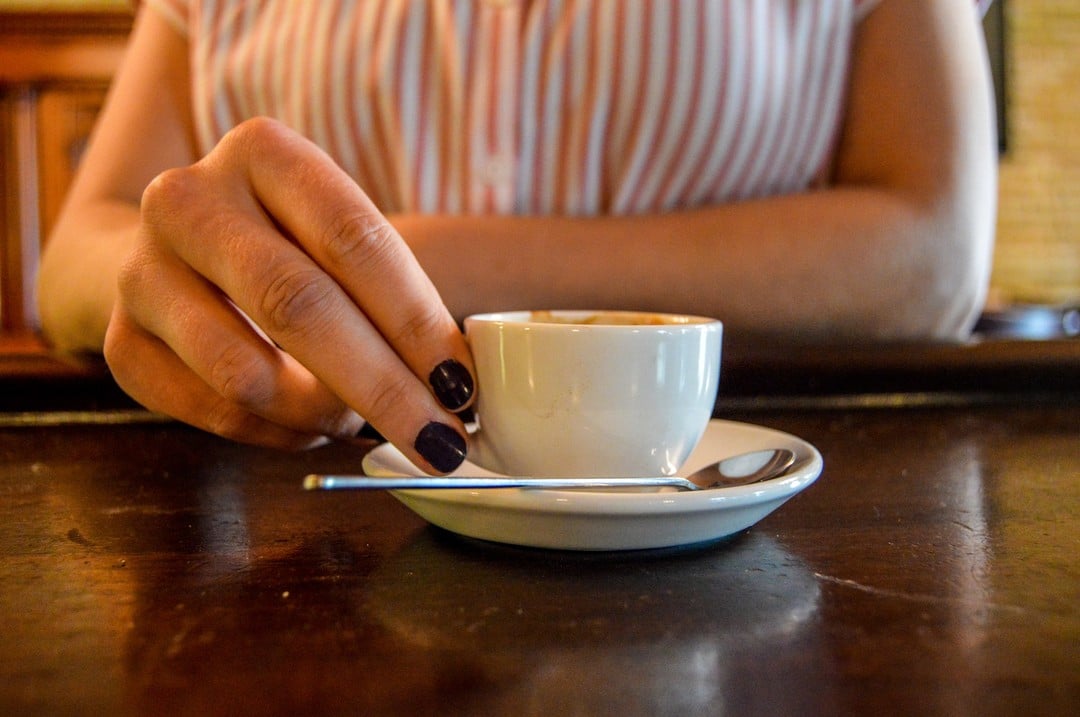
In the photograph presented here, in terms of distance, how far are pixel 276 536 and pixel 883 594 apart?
26cm

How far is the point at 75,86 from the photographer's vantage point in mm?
2729

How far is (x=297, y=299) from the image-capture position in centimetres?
44

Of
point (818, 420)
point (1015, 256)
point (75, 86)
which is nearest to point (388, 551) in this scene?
point (818, 420)

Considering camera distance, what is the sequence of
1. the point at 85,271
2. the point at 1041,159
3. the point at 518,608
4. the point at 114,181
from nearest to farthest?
the point at 518,608
the point at 85,271
the point at 114,181
the point at 1041,159

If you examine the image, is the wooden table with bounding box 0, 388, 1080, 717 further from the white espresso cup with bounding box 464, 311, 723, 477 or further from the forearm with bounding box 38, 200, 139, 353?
the forearm with bounding box 38, 200, 139, 353

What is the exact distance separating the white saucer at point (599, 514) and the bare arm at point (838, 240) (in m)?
0.50

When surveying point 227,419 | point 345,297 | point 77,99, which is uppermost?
point 77,99

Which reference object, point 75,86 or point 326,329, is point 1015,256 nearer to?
point 75,86

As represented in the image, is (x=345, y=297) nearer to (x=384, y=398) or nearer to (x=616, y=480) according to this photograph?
(x=384, y=398)

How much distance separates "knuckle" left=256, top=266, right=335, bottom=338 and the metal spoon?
3.1 inches

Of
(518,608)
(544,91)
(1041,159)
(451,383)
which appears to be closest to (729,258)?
(544,91)

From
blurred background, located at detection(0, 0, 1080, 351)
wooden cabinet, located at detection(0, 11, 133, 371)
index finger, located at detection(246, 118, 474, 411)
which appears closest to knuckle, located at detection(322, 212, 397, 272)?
index finger, located at detection(246, 118, 474, 411)

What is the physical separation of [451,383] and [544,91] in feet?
2.12

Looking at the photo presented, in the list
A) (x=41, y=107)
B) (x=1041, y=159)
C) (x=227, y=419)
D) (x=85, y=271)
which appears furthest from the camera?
(x=1041, y=159)
